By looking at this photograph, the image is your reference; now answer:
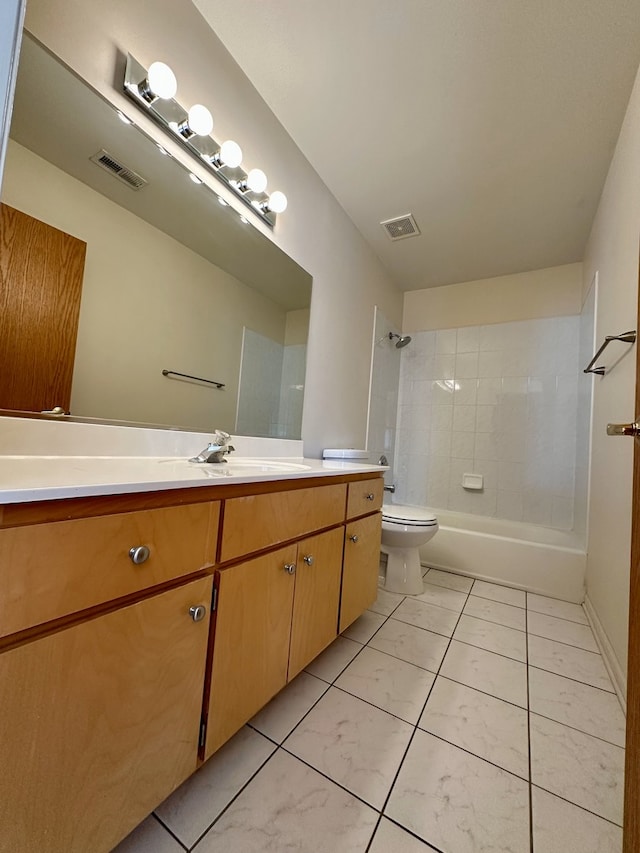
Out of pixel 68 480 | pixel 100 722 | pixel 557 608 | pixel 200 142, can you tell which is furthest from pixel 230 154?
pixel 557 608

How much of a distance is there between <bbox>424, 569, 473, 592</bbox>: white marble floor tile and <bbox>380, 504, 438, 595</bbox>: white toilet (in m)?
0.26

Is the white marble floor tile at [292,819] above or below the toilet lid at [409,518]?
below

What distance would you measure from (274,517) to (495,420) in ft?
7.55

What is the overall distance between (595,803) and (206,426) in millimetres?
1497

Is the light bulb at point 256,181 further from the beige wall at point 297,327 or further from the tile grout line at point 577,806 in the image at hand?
the tile grout line at point 577,806

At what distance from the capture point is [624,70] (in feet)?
4.06

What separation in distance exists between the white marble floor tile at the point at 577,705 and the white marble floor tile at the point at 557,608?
60 cm

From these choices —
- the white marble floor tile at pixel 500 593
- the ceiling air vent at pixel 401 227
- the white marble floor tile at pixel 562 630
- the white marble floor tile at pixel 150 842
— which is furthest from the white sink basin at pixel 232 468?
the ceiling air vent at pixel 401 227

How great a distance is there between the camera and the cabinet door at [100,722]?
17.8 inches

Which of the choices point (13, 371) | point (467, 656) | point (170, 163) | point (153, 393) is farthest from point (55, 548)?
point (467, 656)

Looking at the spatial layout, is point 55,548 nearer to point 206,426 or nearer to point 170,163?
point 206,426

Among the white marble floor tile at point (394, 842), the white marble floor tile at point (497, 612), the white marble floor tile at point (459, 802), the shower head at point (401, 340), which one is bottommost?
the white marble floor tile at point (394, 842)

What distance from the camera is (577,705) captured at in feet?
3.69

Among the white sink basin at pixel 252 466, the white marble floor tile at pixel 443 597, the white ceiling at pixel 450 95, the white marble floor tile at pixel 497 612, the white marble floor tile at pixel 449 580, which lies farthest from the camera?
the white marble floor tile at pixel 449 580
